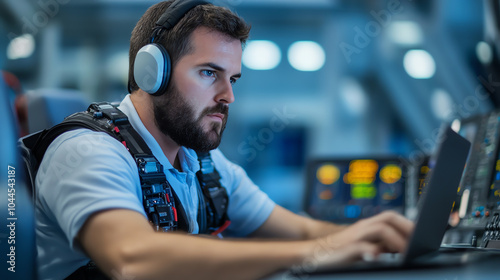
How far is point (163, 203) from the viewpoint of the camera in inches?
40.7

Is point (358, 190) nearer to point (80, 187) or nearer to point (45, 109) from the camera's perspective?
point (45, 109)

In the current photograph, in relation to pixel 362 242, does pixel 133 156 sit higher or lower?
higher

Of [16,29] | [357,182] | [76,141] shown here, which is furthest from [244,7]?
[76,141]

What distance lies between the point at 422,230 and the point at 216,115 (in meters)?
0.55

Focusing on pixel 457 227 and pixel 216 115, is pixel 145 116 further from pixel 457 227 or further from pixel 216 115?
pixel 457 227

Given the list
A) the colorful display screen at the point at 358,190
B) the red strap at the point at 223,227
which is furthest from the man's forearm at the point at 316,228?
the colorful display screen at the point at 358,190

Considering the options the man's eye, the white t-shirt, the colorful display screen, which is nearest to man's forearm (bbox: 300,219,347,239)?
the white t-shirt

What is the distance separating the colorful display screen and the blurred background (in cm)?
236

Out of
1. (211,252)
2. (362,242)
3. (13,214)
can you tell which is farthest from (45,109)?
(362,242)

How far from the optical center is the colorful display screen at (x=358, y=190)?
97.2 inches

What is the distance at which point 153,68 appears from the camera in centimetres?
111

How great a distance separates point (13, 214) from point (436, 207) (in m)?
0.73

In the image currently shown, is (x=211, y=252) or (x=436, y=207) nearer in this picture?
(x=211, y=252)

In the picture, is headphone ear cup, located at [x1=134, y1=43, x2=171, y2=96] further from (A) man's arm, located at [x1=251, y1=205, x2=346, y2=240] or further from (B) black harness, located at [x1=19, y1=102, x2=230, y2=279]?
(A) man's arm, located at [x1=251, y1=205, x2=346, y2=240]
